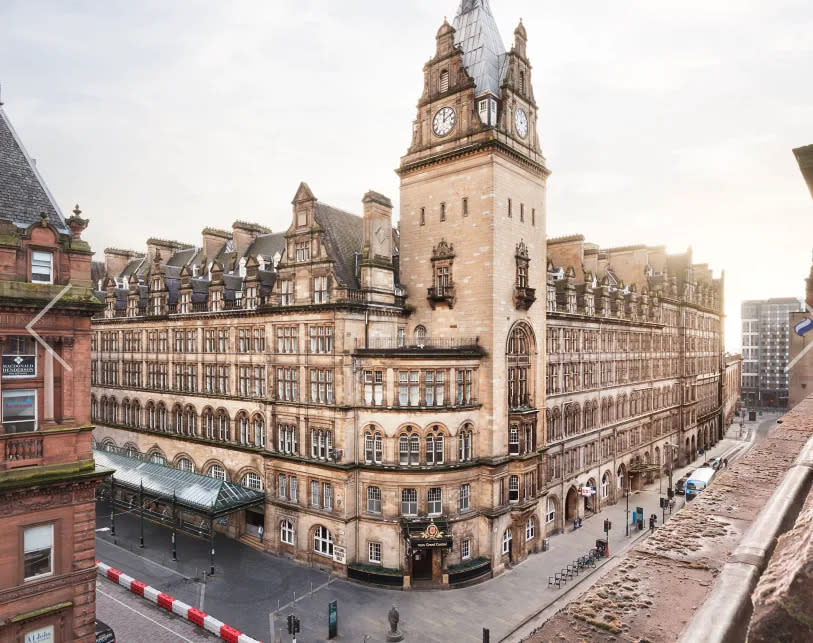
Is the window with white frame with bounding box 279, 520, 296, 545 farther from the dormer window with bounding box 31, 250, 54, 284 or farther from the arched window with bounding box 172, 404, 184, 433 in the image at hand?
the dormer window with bounding box 31, 250, 54, 284

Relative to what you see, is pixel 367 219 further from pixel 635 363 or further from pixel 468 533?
pixel 635 363

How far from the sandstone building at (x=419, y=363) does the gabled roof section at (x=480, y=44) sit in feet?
0.46

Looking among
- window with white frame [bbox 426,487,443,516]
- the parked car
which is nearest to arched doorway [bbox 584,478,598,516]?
window with white frame [bbox 426,487,443,516]

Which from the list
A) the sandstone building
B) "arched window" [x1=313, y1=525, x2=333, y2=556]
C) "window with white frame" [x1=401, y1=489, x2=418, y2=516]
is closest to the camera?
"window with white frame" [x1=401, y1=489, x2=418, y2=516]

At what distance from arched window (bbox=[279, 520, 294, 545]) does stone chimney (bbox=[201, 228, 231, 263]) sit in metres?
27.1

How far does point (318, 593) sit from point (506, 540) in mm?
12936

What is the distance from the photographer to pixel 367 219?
37188mm

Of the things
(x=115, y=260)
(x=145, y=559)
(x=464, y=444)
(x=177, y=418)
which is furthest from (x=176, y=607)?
(x=115, y=260)

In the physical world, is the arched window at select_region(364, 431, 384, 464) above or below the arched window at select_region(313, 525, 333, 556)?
above

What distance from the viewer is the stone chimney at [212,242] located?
52312 mm

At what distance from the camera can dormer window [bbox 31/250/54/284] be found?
1967 centimetres

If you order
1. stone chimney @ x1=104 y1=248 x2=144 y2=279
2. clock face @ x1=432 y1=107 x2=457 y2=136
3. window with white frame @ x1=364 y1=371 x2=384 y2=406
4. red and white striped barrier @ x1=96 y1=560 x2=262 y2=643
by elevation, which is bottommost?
red and white striped barrier @ x1=96 y1=560 x2=262 y2=643

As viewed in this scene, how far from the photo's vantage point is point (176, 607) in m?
29.0

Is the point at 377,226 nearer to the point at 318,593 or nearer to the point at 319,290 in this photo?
the point at 319,290
